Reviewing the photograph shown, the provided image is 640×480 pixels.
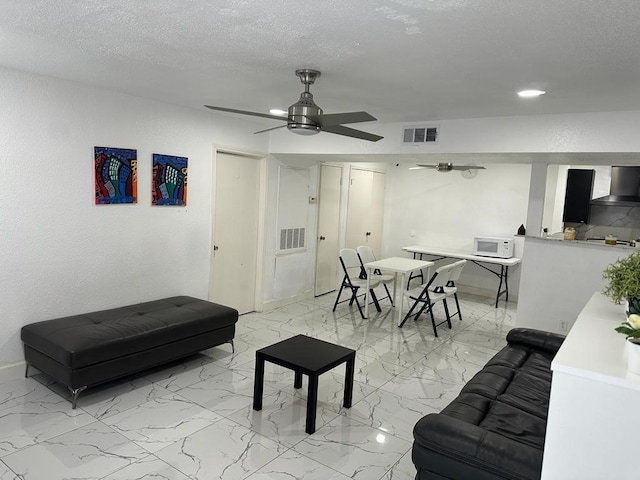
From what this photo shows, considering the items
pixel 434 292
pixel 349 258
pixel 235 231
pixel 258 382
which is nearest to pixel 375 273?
pixel 349 258

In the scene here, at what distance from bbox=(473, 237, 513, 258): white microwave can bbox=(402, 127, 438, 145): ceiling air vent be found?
114 inches

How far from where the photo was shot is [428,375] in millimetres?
3945

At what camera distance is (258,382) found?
10.3 ft

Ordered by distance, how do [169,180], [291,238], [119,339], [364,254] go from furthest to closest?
[364,254], [291,238], [169,180], [119,339]

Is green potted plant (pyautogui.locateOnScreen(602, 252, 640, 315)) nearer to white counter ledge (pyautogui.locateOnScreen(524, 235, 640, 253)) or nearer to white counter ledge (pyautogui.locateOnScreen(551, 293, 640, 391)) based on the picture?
white counter ledge (pyautogui.locateOnScreen(551, 293, 640, 391))

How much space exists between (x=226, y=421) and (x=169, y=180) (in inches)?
94.7

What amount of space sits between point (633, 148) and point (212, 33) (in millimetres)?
3222

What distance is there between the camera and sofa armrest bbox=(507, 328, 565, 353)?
311 cm

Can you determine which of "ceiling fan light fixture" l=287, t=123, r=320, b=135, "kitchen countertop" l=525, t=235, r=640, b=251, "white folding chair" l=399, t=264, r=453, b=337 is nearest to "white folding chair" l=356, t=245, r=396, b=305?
"white folding chair" l=399, t=264, r=453, b=337

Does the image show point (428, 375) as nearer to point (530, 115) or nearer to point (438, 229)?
point (530, 115)

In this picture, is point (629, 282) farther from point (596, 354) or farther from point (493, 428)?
point (493, 428)

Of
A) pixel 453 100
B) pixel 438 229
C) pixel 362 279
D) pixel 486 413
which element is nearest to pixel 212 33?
pixel 453 100

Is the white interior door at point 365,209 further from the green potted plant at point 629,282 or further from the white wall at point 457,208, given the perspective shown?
the green potted plant at point 629,282

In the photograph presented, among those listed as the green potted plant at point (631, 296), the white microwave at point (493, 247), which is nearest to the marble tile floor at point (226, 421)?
the green potted plant at point (631, 296)
